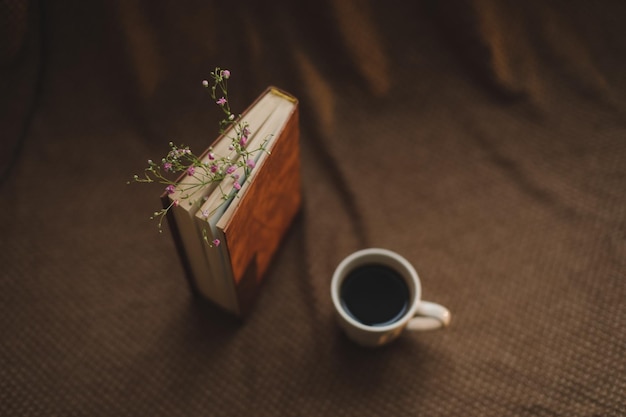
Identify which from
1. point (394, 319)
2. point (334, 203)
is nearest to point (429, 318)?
point (394, 319)

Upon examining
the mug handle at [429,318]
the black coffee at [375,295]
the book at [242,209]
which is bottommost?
the mug handle at [429,318]

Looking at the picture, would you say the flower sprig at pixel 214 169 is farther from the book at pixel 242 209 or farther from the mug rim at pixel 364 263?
the mug rim at pixel 364 263

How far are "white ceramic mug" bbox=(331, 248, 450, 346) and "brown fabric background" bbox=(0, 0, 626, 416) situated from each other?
6 centimetres

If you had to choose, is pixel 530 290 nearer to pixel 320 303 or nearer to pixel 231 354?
pixel 320 303

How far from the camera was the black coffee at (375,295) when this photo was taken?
0.64 meters

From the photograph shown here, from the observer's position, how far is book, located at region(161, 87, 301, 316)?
0.54 metres

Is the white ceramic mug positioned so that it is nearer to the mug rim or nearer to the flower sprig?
the mug rim

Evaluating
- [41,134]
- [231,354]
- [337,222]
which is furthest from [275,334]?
[41,134]

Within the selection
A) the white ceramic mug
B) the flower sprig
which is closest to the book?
the flower sprig

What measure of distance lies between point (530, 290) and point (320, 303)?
267 millimetres

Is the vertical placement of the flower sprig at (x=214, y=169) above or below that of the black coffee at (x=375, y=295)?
above

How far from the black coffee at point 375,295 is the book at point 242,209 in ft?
0.38

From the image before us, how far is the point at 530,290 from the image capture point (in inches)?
28.3

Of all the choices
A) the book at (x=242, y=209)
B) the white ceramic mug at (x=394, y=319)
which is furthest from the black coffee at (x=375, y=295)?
the book at (x=242, y=209)
